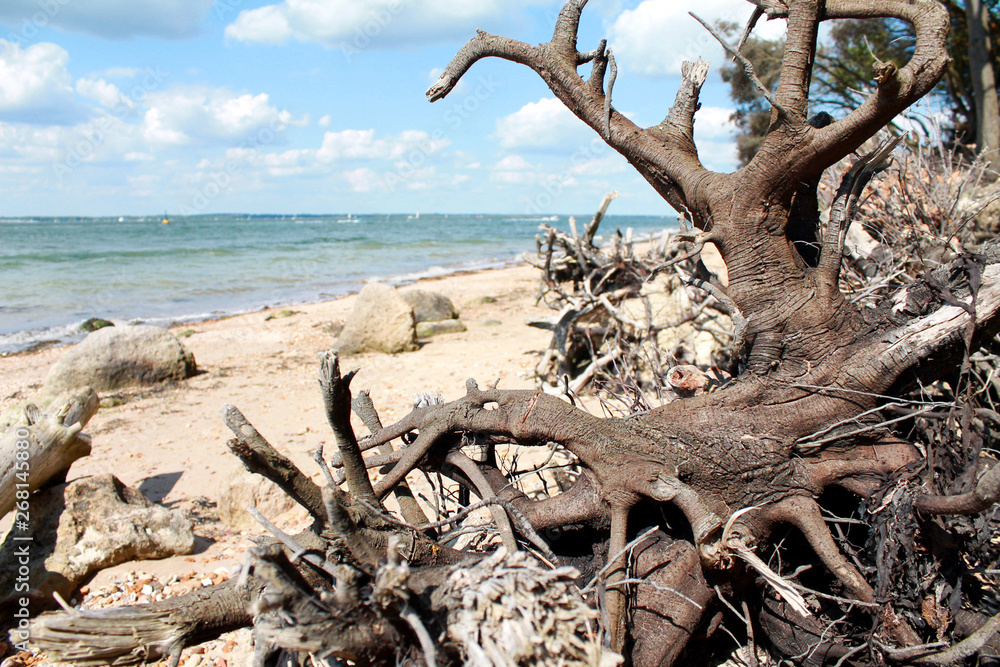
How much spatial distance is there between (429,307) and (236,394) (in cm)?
531

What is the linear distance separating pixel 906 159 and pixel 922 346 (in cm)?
365

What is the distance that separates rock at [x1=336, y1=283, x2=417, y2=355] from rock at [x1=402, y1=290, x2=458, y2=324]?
2.28 metres

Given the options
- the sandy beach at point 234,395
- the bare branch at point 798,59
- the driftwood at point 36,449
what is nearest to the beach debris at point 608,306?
the sandy beach at point 234,395

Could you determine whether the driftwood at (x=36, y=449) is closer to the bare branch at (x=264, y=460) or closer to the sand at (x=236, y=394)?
the sand at (x=236, y=394)

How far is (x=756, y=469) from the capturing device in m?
2.34

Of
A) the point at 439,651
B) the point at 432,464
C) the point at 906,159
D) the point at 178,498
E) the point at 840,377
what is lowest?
the point at 178,498

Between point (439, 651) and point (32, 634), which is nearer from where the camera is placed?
point (32, 634)

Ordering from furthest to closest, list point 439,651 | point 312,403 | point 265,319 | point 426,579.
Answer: point 265,319 < point 312,403 < point 426,579 < point 439,651

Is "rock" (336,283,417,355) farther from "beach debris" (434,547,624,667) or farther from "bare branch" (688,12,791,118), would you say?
"beach debris" (434,547,624,667)

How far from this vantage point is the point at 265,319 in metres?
13.1

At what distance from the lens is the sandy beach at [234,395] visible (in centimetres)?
475

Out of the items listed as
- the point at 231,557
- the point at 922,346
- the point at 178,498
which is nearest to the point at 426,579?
the point at 922,346

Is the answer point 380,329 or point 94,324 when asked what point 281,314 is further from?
point 380,329

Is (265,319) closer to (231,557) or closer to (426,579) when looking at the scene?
(231,557)
